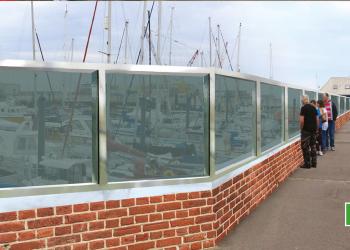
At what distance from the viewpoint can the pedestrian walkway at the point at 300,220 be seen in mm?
5527

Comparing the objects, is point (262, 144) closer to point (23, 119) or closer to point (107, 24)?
point (23, 119)

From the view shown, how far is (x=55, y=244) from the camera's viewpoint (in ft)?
14.3

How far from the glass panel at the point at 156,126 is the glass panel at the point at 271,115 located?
2827 millimetres

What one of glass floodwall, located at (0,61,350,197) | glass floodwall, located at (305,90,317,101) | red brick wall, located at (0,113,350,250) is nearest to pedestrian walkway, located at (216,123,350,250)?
red brick wall, located at (0,113,350,250)

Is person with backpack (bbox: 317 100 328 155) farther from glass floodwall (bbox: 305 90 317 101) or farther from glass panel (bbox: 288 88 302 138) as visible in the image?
glass panel (bbox: 288 88 302 138)

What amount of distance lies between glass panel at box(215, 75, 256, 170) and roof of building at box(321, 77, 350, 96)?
8457cm

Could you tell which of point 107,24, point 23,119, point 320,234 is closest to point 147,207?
point 23,119

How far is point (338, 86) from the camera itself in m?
88.6

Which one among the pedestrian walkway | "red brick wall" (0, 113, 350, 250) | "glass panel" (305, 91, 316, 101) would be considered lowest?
the pedestrian walkway

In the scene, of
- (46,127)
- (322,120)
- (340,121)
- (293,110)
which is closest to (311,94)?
(322,120)

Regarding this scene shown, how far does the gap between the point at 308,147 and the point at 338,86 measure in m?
82.6

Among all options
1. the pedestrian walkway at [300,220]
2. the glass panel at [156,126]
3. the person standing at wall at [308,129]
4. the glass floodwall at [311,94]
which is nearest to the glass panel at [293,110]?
the person standing at wall at [308,129]

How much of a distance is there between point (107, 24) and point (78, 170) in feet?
56.2

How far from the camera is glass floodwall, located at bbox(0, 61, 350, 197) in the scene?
434 cm
